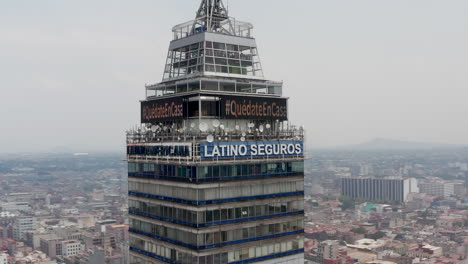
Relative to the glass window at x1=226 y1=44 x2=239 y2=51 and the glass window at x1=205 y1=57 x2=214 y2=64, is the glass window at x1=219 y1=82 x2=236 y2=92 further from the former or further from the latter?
the glass window at x1=226 y1=44 x2=239 y2=51

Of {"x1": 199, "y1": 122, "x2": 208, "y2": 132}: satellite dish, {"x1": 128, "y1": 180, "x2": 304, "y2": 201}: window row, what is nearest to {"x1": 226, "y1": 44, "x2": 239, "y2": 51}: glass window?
{"x1": 199, "y1": 122, "x2": 208, "y2": 132}: satellite dish

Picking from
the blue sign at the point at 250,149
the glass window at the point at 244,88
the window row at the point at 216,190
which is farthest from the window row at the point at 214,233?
the glass window at the point at 244,88

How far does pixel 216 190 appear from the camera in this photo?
71.7 m

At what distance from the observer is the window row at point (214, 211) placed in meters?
70.4

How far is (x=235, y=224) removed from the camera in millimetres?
73562

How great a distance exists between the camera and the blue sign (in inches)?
2837

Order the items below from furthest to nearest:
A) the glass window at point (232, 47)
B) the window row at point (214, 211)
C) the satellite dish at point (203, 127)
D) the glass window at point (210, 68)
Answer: the glass window at point (232, 47), the glass window at point (210, 68), the satellite dish at point (203, 127), the window row at point (214, 211)

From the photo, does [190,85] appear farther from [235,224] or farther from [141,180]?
[235,224]

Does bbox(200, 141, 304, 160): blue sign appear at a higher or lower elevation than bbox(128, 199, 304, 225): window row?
higher

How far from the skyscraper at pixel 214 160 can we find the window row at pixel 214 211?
152 millimetres

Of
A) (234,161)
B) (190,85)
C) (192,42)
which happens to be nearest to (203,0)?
(192,42)

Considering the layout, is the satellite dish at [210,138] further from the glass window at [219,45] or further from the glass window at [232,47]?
the glass window at [232,47]

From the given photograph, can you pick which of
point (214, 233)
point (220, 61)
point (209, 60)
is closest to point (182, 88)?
point (209, 60)

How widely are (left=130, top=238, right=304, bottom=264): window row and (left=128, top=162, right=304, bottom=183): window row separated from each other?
36.3ft
